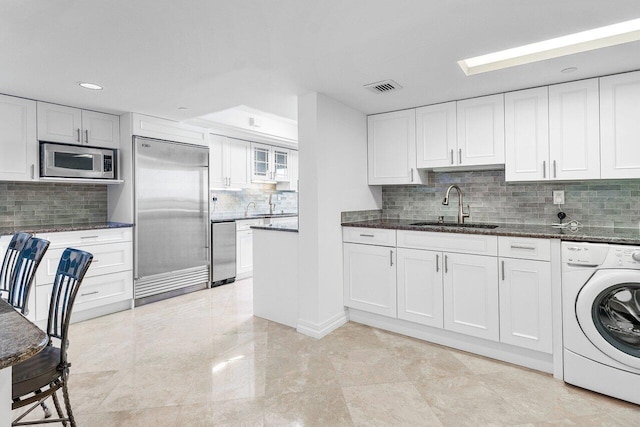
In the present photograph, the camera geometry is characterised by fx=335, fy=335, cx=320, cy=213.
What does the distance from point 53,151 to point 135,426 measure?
2.84 m

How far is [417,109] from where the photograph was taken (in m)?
3.32

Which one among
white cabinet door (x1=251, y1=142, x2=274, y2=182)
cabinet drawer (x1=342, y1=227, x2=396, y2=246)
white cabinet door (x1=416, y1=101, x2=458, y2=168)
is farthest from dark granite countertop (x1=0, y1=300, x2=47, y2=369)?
white cabinet door (x1=251, y1=142, x2=274, y2=182)

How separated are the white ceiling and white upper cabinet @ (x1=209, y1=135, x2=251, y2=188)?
5.40 ft

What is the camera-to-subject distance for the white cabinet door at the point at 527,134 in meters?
2.71

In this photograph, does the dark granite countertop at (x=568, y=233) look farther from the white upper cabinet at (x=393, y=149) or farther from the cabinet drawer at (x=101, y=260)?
the cabinet drawer at (x=101, y=260)

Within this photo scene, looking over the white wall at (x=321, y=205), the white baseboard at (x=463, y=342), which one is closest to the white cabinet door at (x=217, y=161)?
the white wall at (x=321, y=205)

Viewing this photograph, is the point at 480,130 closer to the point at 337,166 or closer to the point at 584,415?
the point at 337,166

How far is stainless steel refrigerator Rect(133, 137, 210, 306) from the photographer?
→ 3809mm

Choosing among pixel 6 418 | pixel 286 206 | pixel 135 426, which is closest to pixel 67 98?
pixel 135 426

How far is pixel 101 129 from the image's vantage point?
12.1 ft

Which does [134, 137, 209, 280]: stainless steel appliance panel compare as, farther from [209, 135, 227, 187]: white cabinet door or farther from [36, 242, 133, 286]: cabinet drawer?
[209, 135, 227, 187]: white cabinet door

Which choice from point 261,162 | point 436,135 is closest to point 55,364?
point 436,135

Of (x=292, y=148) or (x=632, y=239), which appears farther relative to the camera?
(x=292, y=148)

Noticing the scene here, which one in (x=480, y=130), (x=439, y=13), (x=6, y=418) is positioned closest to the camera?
(x=6, y=418)
